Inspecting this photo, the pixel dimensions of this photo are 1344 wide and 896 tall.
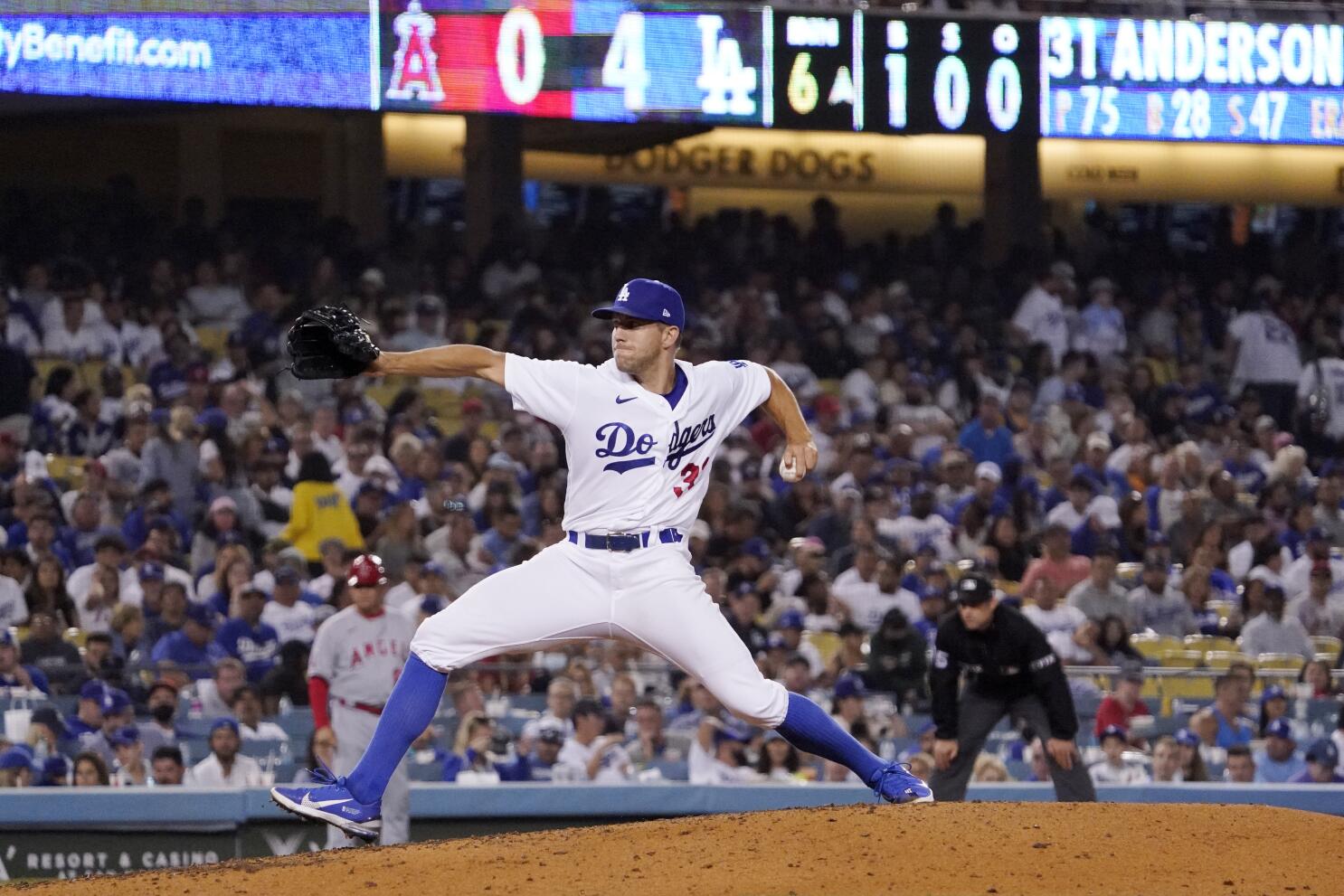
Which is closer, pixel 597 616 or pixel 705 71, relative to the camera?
pixel 597 616

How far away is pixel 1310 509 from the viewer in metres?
12.5

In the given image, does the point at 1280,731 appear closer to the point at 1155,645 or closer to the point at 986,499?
the point at 1155,645

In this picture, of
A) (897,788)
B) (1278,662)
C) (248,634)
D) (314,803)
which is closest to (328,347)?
(314,803)

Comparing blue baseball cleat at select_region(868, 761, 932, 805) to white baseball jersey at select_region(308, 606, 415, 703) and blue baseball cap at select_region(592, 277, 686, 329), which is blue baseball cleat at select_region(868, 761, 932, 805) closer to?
blue baseball cap at select_region(592, 277, 686, 329)

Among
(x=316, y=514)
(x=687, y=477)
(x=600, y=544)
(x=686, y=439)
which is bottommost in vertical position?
(x=316, y=514)

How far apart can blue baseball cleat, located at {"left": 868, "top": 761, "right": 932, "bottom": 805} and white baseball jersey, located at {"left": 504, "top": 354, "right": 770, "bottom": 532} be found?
3.18 ft

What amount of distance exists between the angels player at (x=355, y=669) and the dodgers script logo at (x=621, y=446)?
3.19 metres

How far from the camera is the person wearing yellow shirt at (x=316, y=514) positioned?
1060 centimetres

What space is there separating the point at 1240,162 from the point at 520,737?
36.7 feet

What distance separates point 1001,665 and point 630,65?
6.12m

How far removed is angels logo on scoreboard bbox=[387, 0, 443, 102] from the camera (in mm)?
11930

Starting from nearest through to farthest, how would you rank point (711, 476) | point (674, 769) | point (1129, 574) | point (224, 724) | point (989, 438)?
point (224, 724) → point (674, 769) → point (711, 476) → point (1129, 574) → point (989, 438)

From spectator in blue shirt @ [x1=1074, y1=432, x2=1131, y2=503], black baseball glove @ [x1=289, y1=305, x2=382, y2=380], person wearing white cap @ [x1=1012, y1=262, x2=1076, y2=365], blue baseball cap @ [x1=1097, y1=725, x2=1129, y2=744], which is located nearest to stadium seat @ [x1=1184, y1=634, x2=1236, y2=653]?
blue baseball cap @ [x1=1097, y1=725, x2=1129, y2=744]

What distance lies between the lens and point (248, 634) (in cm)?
950
